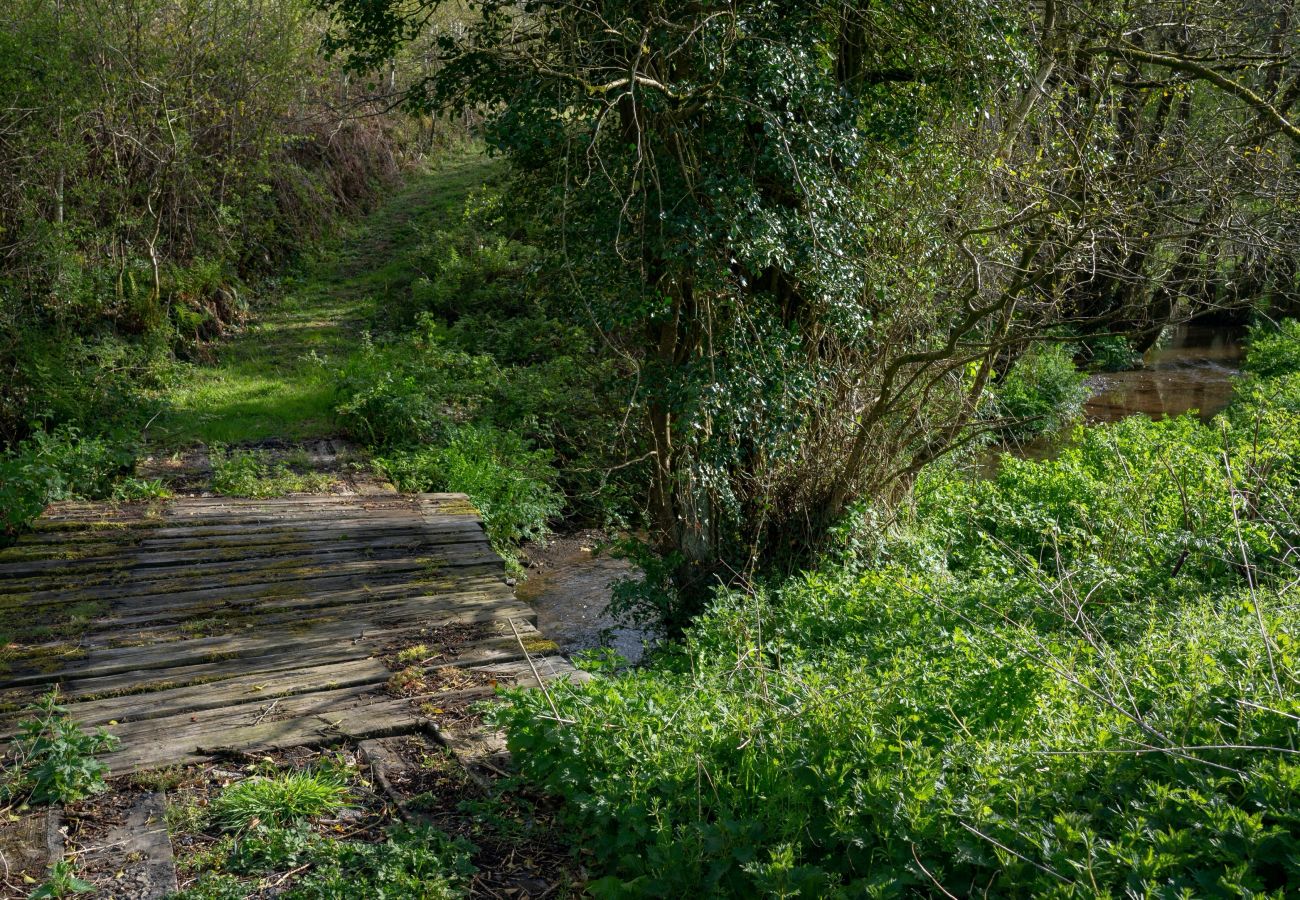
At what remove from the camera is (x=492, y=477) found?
1004 centimetres

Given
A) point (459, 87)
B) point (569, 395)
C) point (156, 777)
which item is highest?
point (459, 87)

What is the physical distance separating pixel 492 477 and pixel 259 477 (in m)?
2.22

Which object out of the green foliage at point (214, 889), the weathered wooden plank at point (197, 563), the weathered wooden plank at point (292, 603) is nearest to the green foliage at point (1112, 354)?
the weathered wooden plank at point (197, 563)

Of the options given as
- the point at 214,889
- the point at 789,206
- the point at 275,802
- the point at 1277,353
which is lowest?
the point at 1277,353

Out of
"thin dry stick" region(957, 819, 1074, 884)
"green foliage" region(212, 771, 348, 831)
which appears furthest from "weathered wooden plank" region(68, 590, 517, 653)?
"thin dry stick" region(957, 819, 1074, 884)

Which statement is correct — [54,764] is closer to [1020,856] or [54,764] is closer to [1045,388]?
[1020,856]

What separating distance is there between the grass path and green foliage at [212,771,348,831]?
702 cm

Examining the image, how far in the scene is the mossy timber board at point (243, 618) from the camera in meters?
4.61

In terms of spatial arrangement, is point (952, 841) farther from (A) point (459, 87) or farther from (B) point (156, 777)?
(A) point (459, 87)

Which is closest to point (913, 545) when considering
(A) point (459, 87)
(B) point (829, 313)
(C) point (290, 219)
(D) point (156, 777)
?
(B) point (829, 313)

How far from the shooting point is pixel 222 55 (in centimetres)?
1417

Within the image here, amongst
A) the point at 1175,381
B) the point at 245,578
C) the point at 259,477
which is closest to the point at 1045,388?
the point at 1175,381

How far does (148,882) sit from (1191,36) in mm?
11809

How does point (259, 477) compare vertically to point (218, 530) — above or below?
below
